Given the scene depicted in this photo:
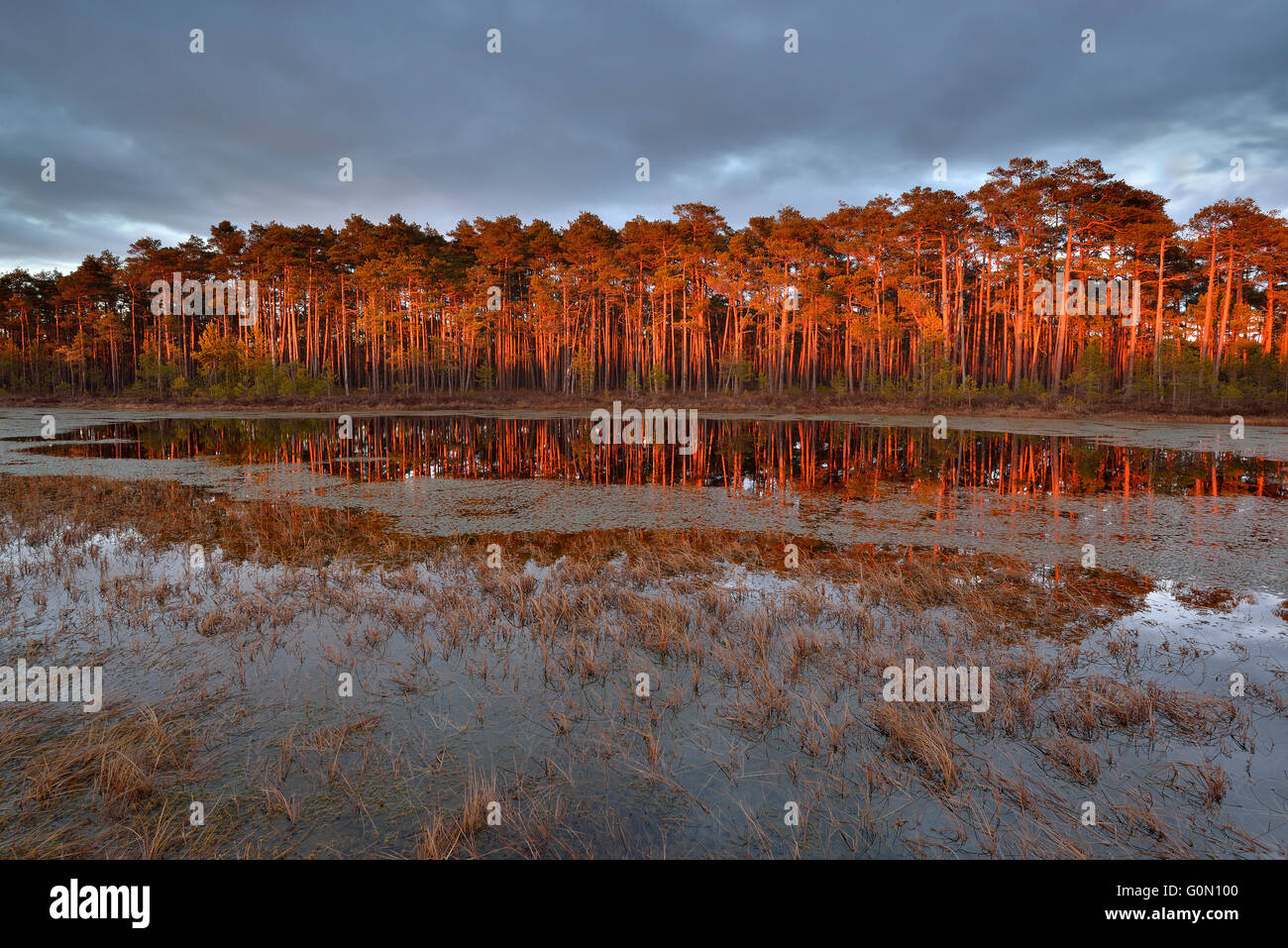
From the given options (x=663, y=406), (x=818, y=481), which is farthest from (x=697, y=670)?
(x=663, y=406)

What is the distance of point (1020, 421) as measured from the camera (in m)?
35.5

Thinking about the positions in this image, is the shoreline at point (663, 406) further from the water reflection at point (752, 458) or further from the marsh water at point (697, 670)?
the marsh water at point (697, 670)

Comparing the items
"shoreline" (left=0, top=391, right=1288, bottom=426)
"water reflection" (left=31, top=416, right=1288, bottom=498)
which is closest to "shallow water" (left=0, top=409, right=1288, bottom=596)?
"water reflection" (left=31, top=416, right=1288, bottom=498)

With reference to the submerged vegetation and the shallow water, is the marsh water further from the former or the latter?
the shallow water

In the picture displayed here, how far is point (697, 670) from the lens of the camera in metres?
5.18

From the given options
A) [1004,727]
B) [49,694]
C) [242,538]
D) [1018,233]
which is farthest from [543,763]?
[1018,233]

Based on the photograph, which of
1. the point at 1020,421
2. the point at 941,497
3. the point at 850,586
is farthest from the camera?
the point at 1020,421

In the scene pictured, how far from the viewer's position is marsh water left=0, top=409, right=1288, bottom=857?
3.36 meters

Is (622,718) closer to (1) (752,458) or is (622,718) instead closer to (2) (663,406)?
(1) (752,458)

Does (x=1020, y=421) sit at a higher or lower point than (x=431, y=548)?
higher

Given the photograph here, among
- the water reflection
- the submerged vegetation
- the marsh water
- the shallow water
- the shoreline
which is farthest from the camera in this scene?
the shoreline
